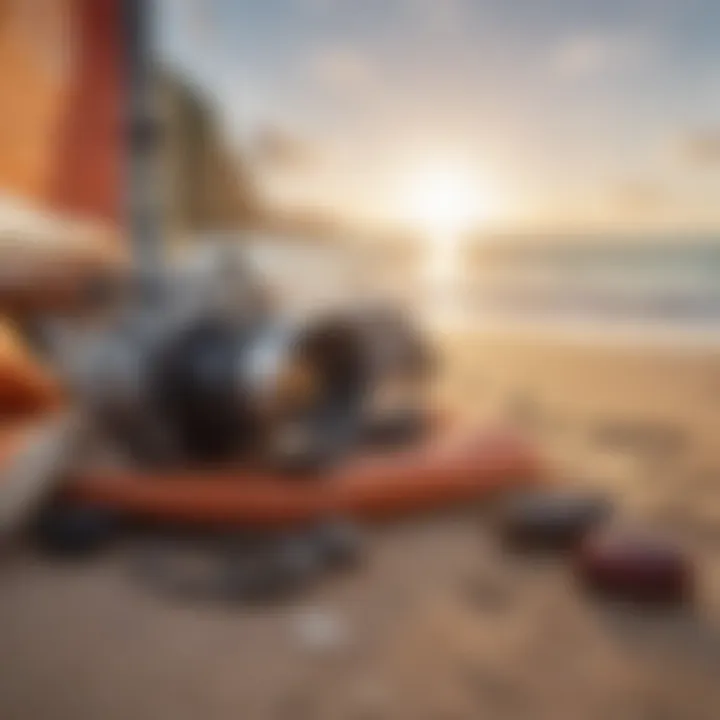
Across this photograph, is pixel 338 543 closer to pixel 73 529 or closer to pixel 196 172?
pixel 73 529

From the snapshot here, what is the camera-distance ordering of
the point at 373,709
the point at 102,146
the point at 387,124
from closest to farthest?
the point at 373,709 → the point at 387,124 → the point at 102,146

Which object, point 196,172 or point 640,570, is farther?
point 196,172

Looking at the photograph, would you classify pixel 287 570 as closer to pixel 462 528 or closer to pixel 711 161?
pixel 462 528

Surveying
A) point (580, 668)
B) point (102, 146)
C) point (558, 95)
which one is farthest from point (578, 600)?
point (102, 146)

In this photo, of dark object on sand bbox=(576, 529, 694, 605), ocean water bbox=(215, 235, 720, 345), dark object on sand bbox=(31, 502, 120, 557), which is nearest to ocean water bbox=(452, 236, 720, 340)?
ocean water bbox=(215, 235, 720, 345)

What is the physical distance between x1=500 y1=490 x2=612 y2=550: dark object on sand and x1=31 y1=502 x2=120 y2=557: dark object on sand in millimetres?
208

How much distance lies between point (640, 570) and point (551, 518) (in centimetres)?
5

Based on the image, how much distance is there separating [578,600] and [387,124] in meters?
0.27

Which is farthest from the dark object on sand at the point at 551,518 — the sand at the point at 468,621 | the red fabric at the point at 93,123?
the red fabric at the point at 93,123

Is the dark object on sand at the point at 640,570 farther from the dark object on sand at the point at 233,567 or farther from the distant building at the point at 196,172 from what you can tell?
the distant building at the point at 196,172

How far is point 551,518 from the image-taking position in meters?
0.45

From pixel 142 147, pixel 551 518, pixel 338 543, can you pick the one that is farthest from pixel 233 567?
→ pixel 142 147

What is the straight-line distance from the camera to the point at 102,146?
25.0 inches

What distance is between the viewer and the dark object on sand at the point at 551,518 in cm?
44
